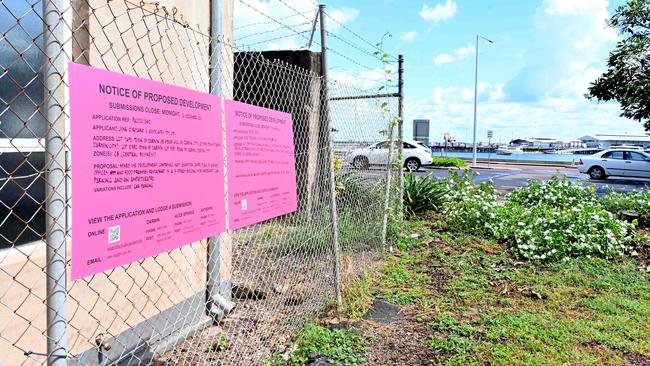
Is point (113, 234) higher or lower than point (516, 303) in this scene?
higher

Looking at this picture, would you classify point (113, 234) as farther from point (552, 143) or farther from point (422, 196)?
point (552, 143)

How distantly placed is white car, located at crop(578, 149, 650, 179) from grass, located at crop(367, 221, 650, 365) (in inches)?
716

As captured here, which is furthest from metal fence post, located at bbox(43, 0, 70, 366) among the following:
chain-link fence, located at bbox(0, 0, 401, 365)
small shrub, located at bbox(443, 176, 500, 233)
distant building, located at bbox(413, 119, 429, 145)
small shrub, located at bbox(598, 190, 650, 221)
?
distant building, located at bbox(413, 119, 429, 145)

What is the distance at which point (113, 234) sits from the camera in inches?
75.3

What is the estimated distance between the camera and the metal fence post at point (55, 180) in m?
1.63

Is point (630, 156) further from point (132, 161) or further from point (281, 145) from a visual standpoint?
point (132, 161)

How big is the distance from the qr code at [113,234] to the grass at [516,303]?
2.64 meters

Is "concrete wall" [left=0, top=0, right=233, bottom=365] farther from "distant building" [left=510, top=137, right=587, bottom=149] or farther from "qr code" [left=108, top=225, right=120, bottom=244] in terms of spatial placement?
"distant building" [left=510, top=137, right=587, bottom=149]

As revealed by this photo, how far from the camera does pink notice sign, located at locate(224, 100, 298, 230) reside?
2920mm

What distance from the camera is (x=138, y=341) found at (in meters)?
3.46

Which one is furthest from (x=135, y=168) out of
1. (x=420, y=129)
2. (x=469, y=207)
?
(x=420, y=129)

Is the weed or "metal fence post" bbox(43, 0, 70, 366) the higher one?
"metal fence post" bbox(43, 0, 70, 366)

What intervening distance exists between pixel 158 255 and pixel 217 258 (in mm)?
453

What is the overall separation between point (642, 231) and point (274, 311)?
654 cm
